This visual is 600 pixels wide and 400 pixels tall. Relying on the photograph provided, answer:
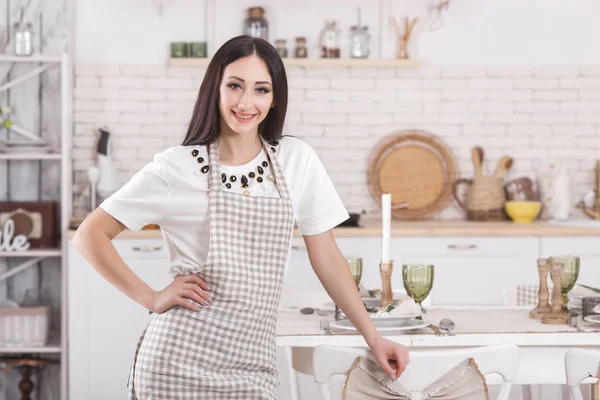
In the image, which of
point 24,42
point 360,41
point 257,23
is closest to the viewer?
point 24,42

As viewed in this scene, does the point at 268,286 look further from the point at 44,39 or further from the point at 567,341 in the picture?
the point at 44,39

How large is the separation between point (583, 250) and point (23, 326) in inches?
119

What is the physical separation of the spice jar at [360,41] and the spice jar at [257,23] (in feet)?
1.71

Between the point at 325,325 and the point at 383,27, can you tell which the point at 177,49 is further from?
the point at 325,325

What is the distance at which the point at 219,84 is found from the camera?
2.01 m

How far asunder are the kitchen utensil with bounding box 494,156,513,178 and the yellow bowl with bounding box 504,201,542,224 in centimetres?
20

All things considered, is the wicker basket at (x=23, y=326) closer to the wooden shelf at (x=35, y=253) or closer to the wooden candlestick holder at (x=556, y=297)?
the wooden shelf at (x=35, y=253)

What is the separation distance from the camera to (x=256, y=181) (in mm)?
2035

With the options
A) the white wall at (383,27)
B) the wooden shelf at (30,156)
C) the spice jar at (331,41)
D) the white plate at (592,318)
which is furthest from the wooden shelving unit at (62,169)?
the white plate at (592,318)

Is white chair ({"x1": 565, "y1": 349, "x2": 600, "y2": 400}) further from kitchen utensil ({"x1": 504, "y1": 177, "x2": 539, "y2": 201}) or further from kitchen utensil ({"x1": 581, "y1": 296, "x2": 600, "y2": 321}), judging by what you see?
kitchen utensil ({"x1": 504, "y1": 177, "x2": 539, "y2": 201})

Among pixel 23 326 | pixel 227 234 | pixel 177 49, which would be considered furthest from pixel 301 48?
pixel 227 234

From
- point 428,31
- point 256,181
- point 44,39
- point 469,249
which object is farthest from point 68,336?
point 256,181

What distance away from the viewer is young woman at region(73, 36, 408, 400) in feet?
6.29

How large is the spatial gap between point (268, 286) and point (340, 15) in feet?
12.2
